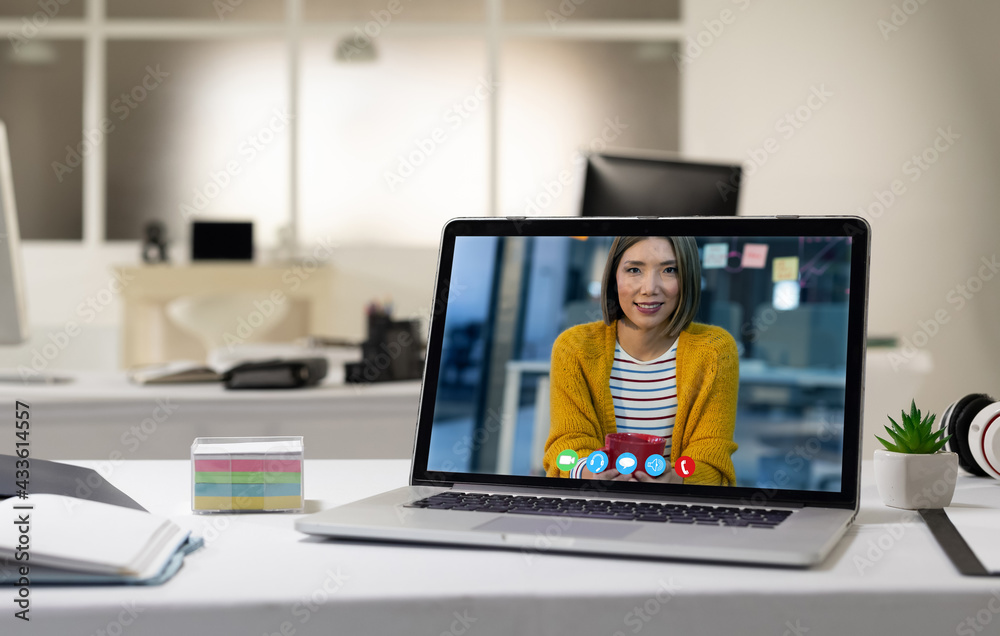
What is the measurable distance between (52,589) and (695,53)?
5031mm

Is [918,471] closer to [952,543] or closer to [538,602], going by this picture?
[952,543]

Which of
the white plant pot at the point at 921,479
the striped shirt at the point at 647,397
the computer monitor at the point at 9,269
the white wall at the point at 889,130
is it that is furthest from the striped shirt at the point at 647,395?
the white wall at the point at 889,130

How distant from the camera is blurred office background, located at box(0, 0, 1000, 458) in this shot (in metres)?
5.03

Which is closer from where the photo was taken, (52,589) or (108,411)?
(52,589)

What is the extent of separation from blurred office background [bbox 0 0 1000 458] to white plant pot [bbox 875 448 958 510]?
14.1ft

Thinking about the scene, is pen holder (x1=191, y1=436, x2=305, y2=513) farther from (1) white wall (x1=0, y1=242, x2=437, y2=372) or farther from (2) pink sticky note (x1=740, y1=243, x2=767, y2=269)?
(1) white wall (x1=0, y1=242, x2=437, y2=372)

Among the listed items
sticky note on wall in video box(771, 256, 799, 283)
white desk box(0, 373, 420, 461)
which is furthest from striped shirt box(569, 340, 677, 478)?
white desk box(0, 373, 420, 461)

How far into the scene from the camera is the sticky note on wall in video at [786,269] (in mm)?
779

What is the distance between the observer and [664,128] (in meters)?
5.10

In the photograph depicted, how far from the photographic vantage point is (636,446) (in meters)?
0.77

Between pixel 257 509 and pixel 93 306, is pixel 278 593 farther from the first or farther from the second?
pixel 93 306

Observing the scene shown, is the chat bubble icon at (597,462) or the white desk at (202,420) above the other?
the chat bubble icon at (597,462)

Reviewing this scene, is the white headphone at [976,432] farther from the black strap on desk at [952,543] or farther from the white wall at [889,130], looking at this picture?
the white wall at [889,130]

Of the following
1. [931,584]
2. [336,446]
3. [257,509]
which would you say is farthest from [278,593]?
[336,446]
